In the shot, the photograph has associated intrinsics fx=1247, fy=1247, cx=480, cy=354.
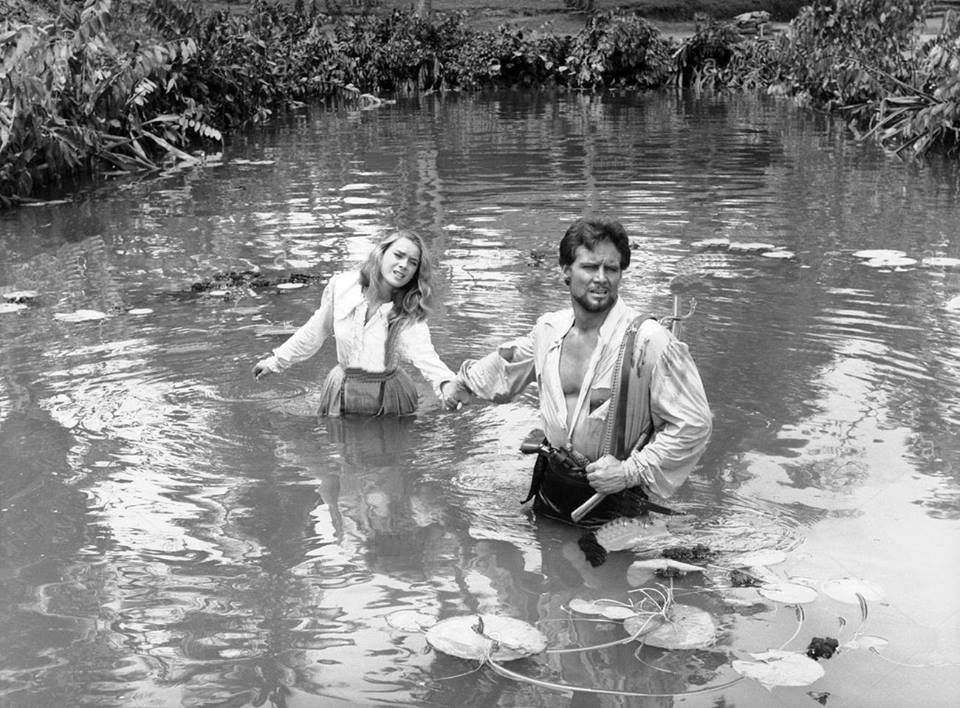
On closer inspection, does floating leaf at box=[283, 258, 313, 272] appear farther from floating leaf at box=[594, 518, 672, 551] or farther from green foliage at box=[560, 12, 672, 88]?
green foliage at box=[560, 12, 672, 88]

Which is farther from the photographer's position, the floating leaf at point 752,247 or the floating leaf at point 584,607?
the floating leaf at point 752,247

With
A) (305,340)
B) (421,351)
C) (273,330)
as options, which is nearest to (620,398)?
(421,351)

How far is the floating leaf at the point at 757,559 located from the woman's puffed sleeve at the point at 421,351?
196cm

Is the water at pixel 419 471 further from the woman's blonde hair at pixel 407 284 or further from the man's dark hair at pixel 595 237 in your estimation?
the man's dark hair at pixel 595 237

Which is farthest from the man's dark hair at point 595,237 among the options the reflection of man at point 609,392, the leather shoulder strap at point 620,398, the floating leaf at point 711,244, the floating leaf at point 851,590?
the floating leaf at point 711,244

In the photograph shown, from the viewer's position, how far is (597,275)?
490 cm

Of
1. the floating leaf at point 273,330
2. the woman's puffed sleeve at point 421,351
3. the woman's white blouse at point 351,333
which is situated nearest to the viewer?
the woman's puffed sleeve at point 421,351

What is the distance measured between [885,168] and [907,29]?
149 inches

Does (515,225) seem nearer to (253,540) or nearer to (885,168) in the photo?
(885,168)

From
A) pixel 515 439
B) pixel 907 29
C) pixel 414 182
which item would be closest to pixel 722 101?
pixel 907 29

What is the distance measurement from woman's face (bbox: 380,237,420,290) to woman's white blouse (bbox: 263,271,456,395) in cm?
22

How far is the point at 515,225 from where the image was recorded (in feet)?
40.8

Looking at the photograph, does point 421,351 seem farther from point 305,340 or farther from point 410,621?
point 410,621

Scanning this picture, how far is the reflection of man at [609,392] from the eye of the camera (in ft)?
15.7
